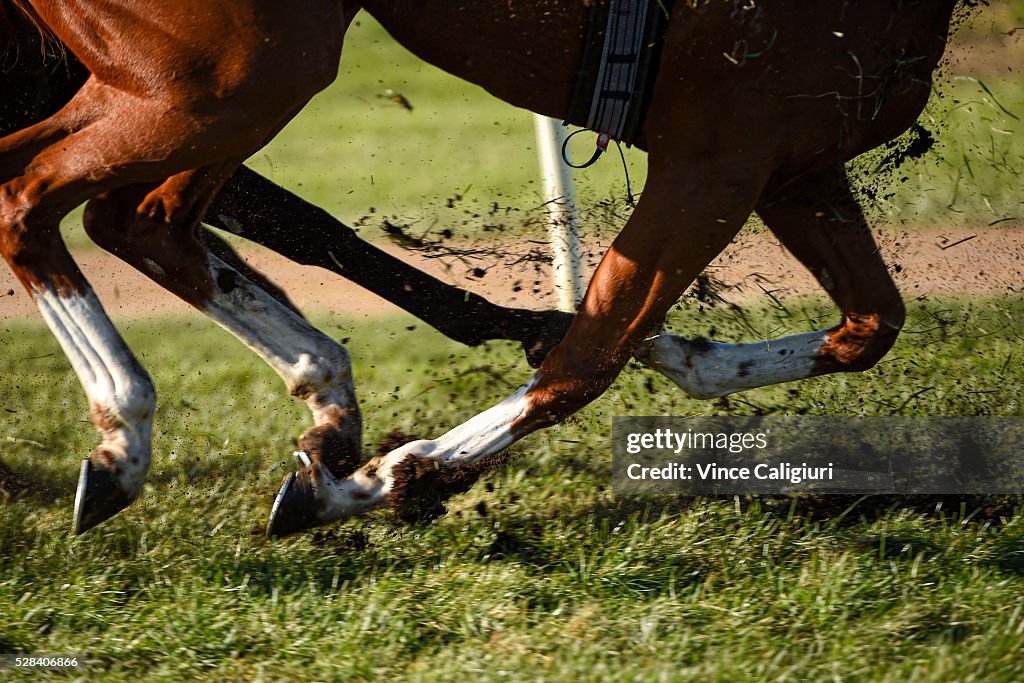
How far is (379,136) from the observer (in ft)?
28.9

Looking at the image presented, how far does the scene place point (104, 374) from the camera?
283cm

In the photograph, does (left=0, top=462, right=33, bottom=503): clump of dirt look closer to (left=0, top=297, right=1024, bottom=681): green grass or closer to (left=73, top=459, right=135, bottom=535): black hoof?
(left=0, top=297, right=1024, bottom=681): green grass

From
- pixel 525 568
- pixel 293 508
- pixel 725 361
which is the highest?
pixel 725 361

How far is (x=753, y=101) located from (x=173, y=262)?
1.64 m

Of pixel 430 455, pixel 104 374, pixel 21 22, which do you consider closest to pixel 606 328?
pixel 430 455

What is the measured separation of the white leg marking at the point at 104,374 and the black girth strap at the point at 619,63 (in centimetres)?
129

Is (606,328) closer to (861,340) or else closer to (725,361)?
(725,361)

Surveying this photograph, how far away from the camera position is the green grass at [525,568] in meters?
2.50

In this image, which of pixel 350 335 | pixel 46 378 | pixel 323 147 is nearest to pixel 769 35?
pixel 350 335

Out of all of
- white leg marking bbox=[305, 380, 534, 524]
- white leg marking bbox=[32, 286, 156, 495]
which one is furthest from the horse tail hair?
white leg marking bbox=[305, 380, 534, 524]

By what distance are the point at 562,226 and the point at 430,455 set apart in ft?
4.20

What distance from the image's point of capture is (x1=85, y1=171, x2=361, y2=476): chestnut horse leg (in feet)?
10.7

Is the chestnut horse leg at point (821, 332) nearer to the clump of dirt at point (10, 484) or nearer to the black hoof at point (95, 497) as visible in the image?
the black hoof at point (95, 497)

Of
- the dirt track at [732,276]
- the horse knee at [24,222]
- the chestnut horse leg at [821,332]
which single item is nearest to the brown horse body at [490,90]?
the horse knee at [24,222]
